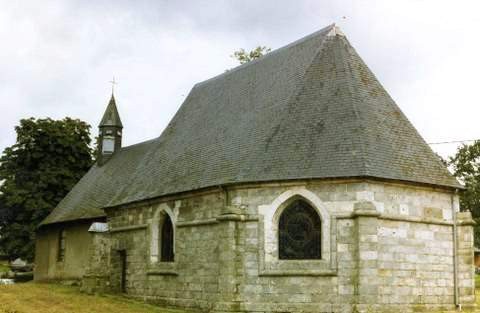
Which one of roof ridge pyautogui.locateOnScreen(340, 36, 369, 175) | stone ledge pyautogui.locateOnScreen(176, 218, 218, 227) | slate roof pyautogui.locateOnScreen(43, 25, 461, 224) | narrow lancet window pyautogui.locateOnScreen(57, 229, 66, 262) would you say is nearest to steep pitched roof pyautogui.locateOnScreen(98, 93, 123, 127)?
narrow lancet window pyautogui.locateOnScreen(57, 229, 66, 262)

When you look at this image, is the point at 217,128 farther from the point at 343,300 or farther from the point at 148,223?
the point at 343,300

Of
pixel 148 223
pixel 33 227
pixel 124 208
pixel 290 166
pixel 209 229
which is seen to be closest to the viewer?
pixel 290 166

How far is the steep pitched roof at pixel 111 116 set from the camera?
3353 cm

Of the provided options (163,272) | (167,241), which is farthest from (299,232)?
(167,241)

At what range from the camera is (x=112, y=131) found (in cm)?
3294

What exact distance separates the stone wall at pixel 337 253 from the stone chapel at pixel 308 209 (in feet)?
0.09

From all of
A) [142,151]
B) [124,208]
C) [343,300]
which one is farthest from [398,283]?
[142,151]

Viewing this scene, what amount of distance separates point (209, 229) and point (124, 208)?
583cm

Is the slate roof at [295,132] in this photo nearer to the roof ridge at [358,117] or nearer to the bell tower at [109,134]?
the roof ridge at [358,117]

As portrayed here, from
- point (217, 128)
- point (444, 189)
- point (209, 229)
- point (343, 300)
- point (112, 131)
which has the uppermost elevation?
point (112, 131)

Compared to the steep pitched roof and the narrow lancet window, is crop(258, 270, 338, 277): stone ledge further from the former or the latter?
the steep pitched roof

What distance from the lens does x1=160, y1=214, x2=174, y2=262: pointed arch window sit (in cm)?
1961

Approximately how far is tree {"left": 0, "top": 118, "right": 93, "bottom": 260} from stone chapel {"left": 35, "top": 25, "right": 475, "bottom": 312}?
44.6 feet

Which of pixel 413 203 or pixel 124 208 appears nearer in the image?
pixel 413 203
